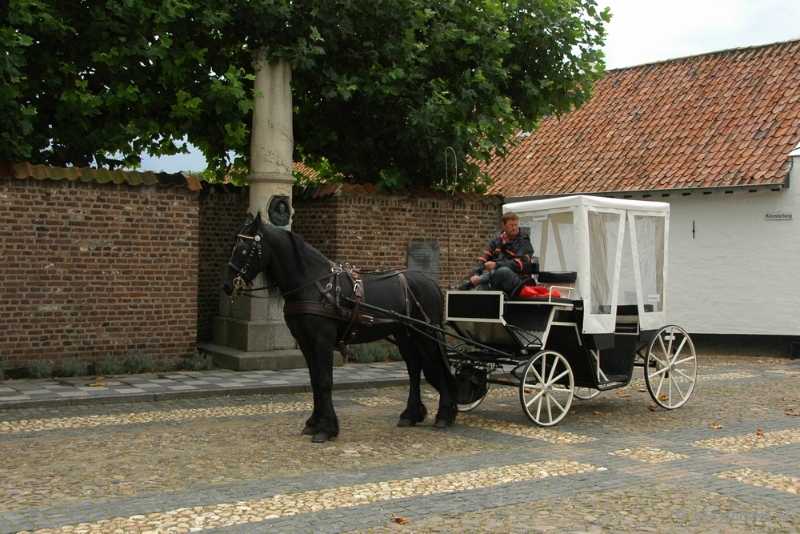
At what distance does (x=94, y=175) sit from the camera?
1286 cm

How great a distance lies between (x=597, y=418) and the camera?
10078mm

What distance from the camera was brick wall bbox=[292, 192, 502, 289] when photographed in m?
15.4

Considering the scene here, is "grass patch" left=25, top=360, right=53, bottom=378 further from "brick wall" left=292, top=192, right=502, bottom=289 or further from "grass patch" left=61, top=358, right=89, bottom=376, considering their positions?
"brick wall" left=292, top=192, right=502, bottom=289

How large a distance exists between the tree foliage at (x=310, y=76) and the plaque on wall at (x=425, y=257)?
4.00 ft

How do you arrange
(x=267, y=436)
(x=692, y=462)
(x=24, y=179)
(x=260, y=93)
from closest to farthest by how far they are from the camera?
1. (x=692, y=462)
2. (x=267, y=436)
3. (x=24, y=179)
4. (x=260, y=93)

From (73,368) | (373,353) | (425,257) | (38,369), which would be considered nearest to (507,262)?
(373,353)

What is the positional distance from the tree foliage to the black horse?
555 cm

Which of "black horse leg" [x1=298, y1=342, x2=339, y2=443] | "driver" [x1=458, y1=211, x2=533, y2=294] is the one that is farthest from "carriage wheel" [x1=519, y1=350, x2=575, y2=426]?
"black horse leg" [x1=298, y1=342, x2=339, y2=443]

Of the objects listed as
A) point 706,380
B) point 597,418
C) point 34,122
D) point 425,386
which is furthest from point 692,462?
point 34,122

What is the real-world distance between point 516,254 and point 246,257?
9.99ft

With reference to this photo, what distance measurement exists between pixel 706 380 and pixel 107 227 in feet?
30.4

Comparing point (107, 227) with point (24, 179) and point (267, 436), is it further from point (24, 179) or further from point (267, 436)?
point (267, 436)

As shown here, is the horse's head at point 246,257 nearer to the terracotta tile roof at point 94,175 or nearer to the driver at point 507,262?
the driver at point 507,262

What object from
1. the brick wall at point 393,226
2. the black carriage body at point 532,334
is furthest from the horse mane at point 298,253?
the brick wall at point 393,226
